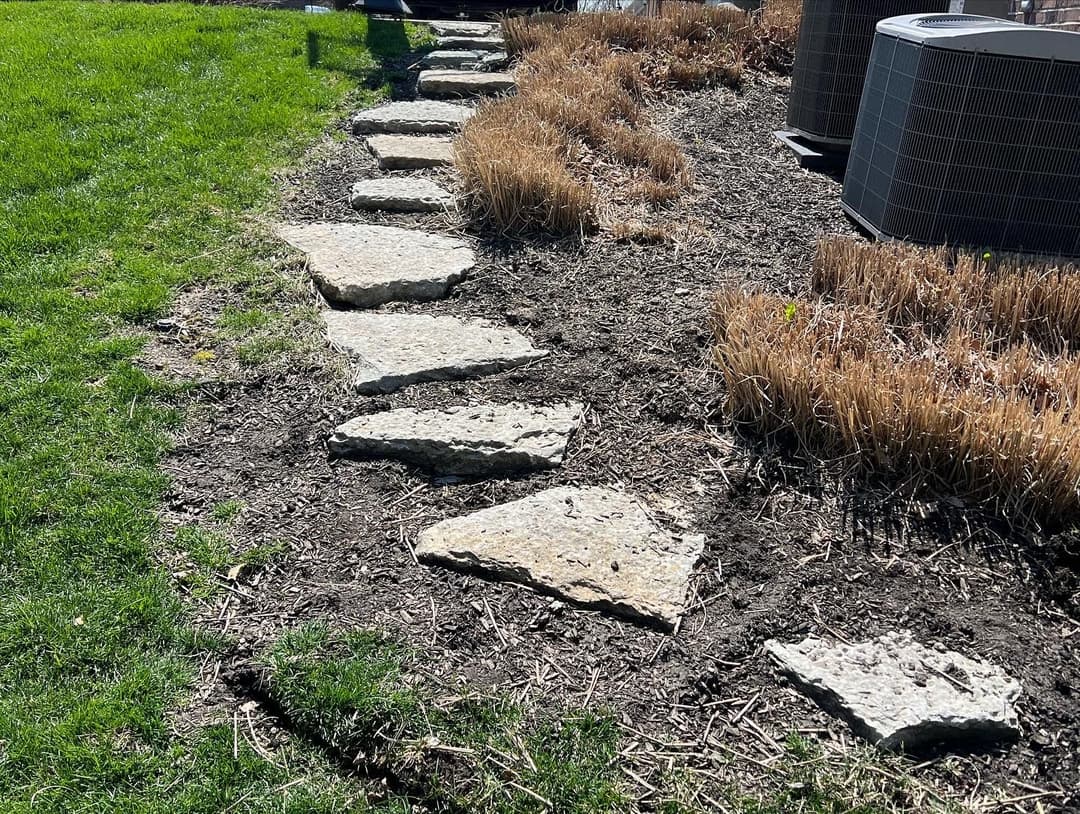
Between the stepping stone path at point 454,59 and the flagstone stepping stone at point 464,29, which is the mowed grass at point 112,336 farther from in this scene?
the flagstone stepping stone at point 464,29

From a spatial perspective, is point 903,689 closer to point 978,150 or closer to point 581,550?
point 581,550

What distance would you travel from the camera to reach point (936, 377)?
114 inches

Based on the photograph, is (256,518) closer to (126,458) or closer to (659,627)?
(126,458)

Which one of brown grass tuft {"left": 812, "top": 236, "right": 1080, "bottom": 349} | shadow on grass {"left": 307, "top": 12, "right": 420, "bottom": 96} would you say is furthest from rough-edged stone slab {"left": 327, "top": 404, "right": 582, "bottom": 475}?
shadow on grass {"left": 307, "top": 12, "right": 420, "bottom": 96}

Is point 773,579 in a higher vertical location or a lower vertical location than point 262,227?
lower

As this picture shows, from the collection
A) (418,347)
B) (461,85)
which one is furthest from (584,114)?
(418,347)

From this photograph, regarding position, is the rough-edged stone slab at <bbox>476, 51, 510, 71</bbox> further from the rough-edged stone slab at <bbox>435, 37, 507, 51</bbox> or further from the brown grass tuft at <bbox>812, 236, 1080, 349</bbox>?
the brown grass tuft at <bbox>812, 236, 1080, 349</bbox>

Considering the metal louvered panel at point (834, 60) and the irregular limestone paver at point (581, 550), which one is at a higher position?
the metal louvered panel at point (834, 60)

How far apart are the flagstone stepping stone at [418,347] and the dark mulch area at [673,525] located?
7 cm

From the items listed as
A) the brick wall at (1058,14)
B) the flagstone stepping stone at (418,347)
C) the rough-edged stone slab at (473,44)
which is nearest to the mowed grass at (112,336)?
the flagstone stepping stone at (418,347)

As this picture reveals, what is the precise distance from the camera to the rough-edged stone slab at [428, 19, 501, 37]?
8438 mm

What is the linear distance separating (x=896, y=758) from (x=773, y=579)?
0.57 m

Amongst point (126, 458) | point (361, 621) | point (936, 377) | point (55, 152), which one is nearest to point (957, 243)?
point (936, 377)

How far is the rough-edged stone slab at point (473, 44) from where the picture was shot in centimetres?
795
